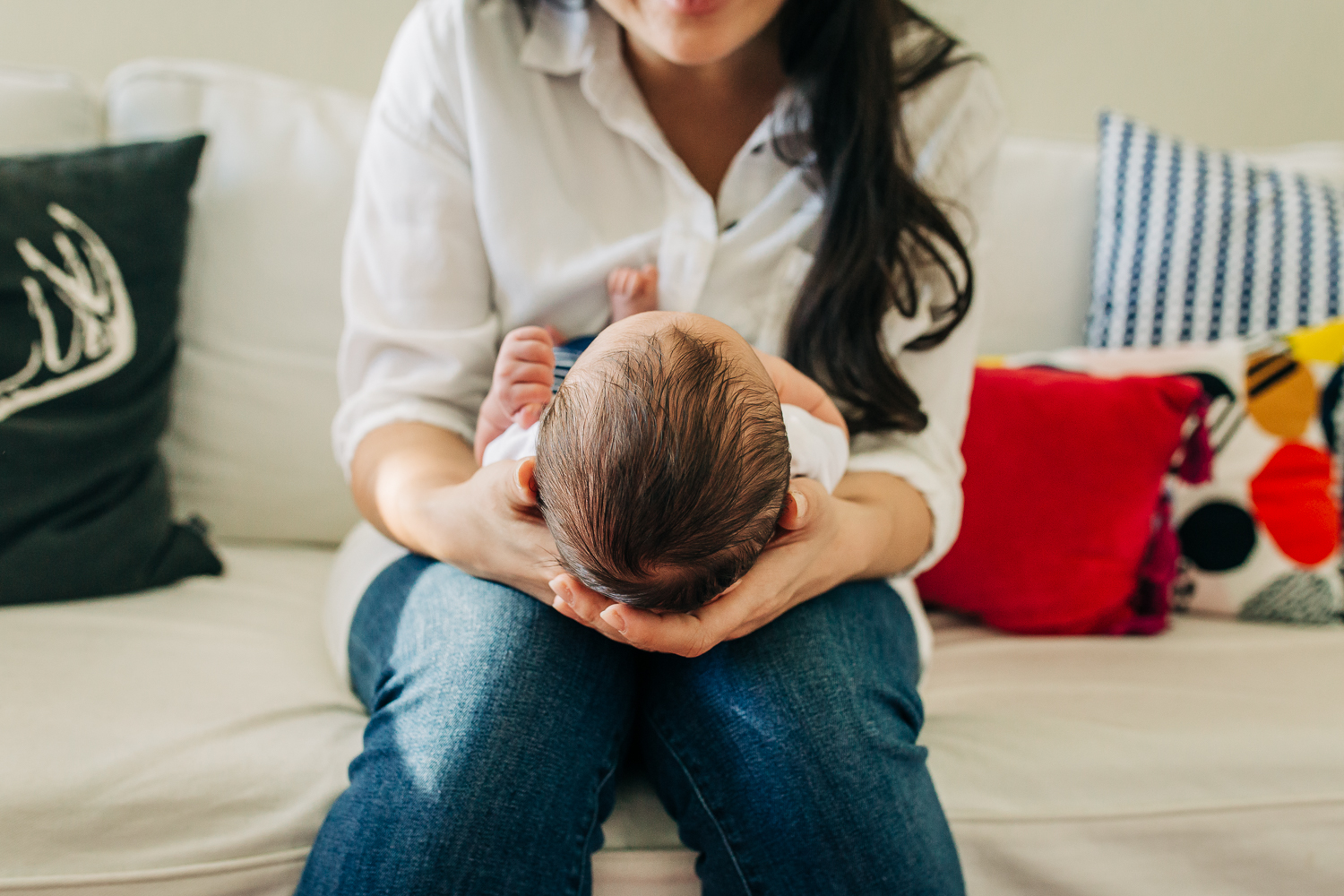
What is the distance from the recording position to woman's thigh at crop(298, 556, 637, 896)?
58 centimetres

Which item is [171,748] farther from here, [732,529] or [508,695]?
[732,529]

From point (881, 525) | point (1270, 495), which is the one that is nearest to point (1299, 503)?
point (1270, 495)

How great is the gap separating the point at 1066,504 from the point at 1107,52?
1.14 meters

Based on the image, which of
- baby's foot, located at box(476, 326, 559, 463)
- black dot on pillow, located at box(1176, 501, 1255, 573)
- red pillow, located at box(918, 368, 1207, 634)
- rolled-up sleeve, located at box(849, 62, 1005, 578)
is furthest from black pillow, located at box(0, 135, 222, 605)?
black dot on pillow, located at box(1176, 501, 1255, 573)

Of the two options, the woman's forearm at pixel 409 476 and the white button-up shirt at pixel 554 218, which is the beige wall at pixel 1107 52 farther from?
the woman's forearm at pixel 409 476

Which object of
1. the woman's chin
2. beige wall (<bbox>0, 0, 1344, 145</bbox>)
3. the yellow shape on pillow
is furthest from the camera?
beige wall (<bbox>0, 0, 1344, 145</bbox>)

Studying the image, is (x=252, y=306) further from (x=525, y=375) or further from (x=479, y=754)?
(x=479, y=754)

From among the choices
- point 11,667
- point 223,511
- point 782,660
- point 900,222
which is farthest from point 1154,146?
point 11,667

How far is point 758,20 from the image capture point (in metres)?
0.82

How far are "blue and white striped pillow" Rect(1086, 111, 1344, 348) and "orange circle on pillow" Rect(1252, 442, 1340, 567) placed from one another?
25cm

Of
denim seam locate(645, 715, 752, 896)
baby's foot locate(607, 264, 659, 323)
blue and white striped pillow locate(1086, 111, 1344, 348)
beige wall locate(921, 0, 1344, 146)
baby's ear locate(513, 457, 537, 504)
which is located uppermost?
beige wall locate(921, 0, 1344, 146)

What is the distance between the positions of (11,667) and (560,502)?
2.03 feet

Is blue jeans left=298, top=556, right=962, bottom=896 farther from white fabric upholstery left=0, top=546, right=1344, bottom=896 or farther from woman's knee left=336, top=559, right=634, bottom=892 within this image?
white fabric upholstery left=0, top=546, right=1344, bottom=896

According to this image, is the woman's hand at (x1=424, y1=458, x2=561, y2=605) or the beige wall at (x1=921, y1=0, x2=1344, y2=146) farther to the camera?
the beige wall at (x1=921, y1=0, x2=1344, y2=146)
